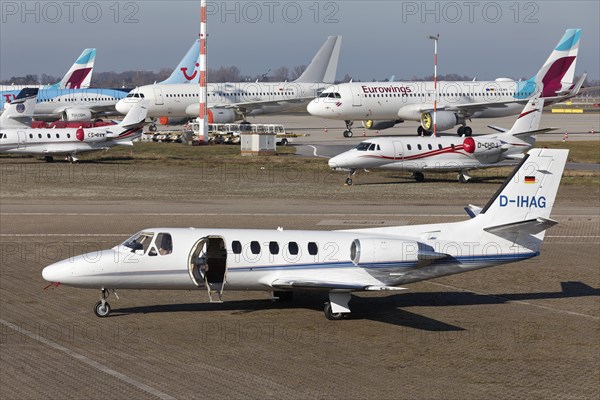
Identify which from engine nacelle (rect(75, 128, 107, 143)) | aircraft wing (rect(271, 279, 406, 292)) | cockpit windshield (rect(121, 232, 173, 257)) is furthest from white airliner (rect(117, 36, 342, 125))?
aircraft wing (rect(271, 279, 406, 292))

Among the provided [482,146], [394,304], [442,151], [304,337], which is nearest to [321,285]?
[304,337]

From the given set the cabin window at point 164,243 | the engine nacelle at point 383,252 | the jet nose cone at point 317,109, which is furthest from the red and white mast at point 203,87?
the engine nacelle at point 383,252

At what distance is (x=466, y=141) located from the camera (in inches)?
2178

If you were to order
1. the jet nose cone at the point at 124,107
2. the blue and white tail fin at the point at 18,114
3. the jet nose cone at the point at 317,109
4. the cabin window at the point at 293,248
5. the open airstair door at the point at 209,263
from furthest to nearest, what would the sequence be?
1. the jet nose cone at the point at 124,107
2. the jet nose cone at the point at 317,109
3. the blue and white tail fin at the point at 18,114
4. the cabin window at the point at 293,248
5. the open airstair door at the point at 209,263

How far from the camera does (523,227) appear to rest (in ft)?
83.9

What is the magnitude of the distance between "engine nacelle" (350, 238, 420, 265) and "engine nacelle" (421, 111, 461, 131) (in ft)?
201

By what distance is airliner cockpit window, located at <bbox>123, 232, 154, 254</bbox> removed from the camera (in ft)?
77.9

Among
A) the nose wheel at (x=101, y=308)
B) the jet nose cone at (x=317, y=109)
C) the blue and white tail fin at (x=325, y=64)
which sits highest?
the blue and white tail fin at (x=325, y=64)

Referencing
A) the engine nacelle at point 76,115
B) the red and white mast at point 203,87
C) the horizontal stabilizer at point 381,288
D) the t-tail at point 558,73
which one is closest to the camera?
the horizontal stabilizer at point 381,288

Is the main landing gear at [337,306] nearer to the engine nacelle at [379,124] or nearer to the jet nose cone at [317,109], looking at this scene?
the jet nose cone at [317,109]

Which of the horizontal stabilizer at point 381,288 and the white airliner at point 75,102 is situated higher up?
the white airliner at point 75,102

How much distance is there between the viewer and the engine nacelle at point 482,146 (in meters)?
55.0

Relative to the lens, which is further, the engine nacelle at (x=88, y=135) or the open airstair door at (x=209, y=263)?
the engine nacelle at (x=88, y=135)

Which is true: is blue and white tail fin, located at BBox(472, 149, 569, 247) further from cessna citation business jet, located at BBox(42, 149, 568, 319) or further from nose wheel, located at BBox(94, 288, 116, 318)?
nose wheel, located at BBox(94, 288, 116, 318)
